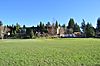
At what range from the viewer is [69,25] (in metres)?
165

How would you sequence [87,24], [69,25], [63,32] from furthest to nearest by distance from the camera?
[69,25] < [63,32] < [87,24]

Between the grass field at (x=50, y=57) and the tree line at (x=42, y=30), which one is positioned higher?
the tree line at (x=42, y=30)

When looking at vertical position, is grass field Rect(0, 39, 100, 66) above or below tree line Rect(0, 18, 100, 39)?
below

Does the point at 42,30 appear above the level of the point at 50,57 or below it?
above

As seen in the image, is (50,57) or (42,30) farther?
(42,30)

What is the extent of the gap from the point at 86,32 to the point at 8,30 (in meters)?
41.7

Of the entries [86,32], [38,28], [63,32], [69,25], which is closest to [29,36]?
[86,32]

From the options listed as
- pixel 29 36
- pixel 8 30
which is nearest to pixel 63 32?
pixel 8 30

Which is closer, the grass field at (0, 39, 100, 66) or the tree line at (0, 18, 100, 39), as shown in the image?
the grass field at (0, 39, 100, 66)

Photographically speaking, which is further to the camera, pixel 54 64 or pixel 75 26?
pixel 75 26

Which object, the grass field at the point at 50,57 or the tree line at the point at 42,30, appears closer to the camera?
the grass field at the point at 50,57

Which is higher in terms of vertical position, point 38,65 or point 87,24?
point 87,24

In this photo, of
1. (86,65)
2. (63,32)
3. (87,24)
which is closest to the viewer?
(86,65)

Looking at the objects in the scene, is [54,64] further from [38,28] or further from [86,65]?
[38,28]
